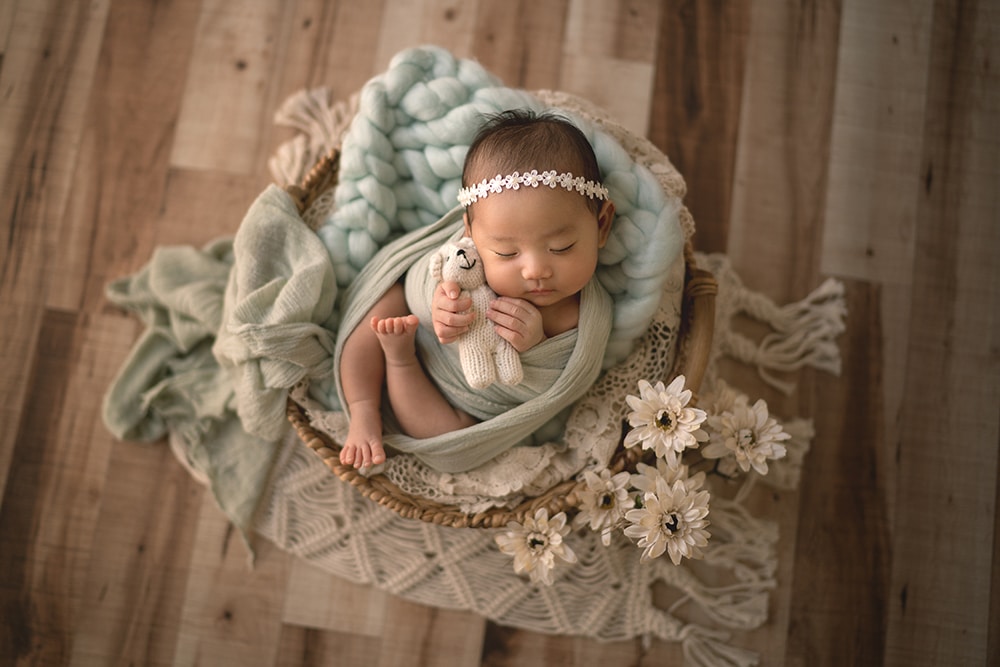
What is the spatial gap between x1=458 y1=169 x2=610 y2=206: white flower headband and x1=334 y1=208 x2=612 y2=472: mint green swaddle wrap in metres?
0.16

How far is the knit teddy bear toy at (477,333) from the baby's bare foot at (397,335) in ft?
0.28

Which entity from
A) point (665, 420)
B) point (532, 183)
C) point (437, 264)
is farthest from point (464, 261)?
point (665, 420)

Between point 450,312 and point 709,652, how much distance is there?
3.12 ft

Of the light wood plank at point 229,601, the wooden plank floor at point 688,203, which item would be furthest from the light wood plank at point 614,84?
the light wood plank at point 229,601

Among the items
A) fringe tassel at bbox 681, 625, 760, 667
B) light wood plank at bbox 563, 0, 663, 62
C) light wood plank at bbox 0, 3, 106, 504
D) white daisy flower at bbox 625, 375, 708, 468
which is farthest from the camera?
light wood plank at bbox 563, 0, 663, 62

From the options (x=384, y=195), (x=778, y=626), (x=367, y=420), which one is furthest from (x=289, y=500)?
(x=778, y=626)

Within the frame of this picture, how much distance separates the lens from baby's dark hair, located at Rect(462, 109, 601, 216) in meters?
1.16

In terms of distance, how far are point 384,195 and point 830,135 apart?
1.10 meters

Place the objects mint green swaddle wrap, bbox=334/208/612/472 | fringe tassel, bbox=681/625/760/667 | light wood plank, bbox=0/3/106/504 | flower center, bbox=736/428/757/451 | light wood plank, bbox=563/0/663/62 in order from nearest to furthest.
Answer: flower center, bbox=736/428/757/451 < mint green swaddle wrap, bbox=334/208/612/472 < fringe tassel, bbox=681/625/760/667 < light wood plank, bbox=0/3/106/504 < light wood plank, bbox=563/0/663/62

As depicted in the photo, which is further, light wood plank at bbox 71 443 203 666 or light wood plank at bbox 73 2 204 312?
light wood plank at bbox 73 2 204 312

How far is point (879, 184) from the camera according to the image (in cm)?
176

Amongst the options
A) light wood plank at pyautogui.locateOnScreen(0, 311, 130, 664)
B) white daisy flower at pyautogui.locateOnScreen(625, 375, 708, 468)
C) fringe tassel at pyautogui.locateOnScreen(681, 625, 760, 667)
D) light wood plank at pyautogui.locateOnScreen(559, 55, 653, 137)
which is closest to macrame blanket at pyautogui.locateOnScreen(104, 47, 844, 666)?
fringe tassel at pyautogui.locateOnScreen(681, 625, 760, 667)

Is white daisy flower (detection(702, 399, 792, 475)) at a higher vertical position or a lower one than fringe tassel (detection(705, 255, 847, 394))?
lower

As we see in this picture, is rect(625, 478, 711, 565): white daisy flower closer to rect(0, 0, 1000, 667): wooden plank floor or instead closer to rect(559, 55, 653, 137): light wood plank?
rect(0, 0, 1000, 667): wooden plank floor
